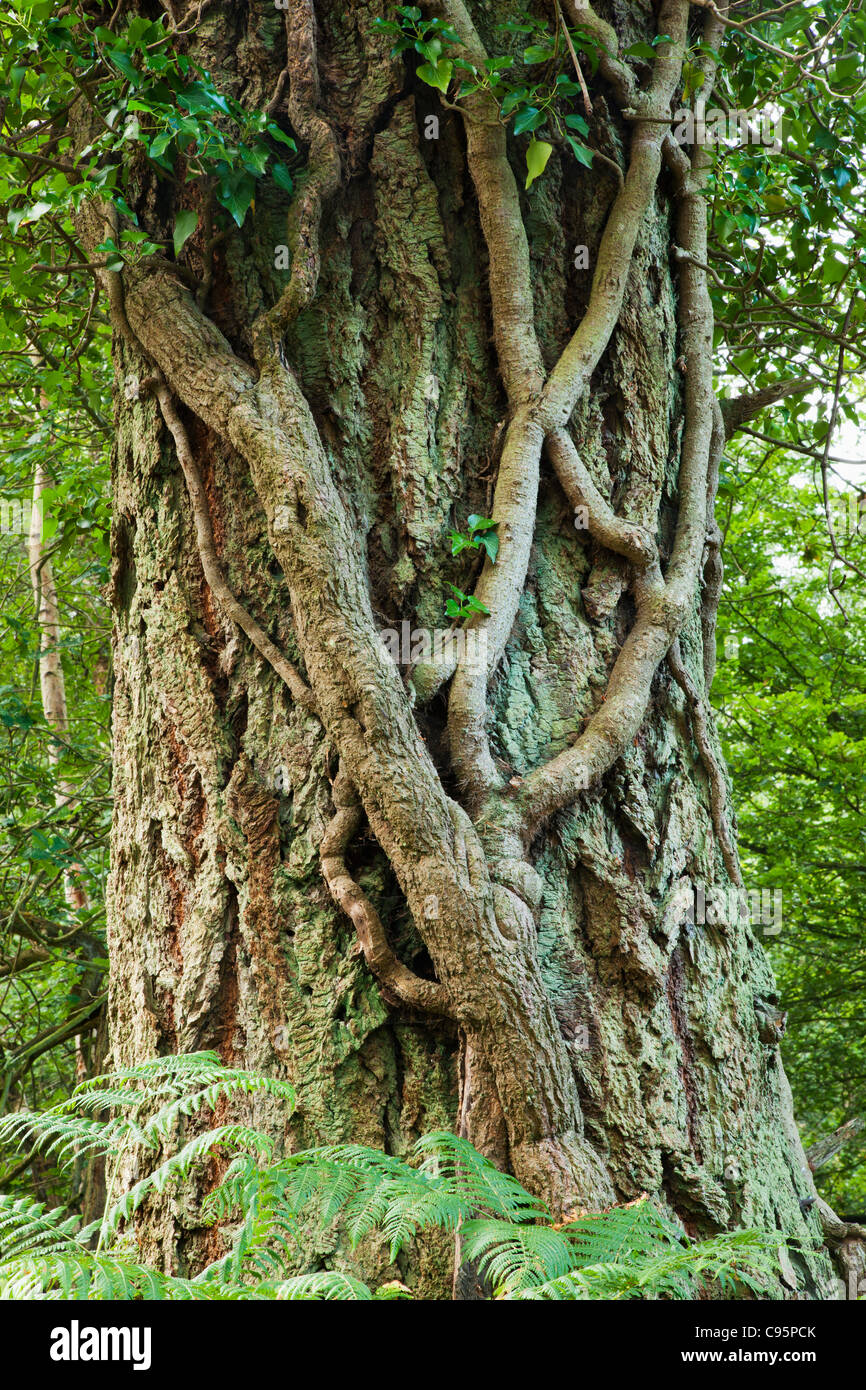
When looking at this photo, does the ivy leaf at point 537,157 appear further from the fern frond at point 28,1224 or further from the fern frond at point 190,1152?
the fern frond at point 28,1224

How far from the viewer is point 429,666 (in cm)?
231

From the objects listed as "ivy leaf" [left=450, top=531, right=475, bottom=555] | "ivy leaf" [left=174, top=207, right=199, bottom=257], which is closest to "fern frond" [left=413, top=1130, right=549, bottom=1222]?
"ivy leaf" [left=450, top=531, right=475, bottom=555]

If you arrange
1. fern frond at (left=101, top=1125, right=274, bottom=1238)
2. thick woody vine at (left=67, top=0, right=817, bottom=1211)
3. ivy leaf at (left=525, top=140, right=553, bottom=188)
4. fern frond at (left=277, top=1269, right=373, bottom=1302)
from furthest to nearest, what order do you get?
ivy leaf at (left=525, top=140, right=553, bottom=188) → thick woody vine at (left=67, top=0, right=817, bottom=1211) → fern frond at (left=101, top=1125, right=274, bottom=1238) → fern frond at (left=277, top=1269, right=373, bottom=1302)

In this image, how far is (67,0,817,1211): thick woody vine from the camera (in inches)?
80.3

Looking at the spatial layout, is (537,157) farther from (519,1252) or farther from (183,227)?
(519,1252)

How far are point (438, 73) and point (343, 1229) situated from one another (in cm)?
260

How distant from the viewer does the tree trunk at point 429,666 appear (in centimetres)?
214

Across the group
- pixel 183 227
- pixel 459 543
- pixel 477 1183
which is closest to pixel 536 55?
pixel 183 227

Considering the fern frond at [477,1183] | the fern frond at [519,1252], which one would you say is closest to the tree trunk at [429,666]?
the fern frond at [477,1183]

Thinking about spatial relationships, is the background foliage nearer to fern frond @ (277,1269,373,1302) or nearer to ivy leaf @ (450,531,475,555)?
ivy leaf @ (450,531,475,555)

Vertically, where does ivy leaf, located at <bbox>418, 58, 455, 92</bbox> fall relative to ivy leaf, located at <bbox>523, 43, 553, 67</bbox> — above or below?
below

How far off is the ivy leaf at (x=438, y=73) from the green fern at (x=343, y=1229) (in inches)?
88.4

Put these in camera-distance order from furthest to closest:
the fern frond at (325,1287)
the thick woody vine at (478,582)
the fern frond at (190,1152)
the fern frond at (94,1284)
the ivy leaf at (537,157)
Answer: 1. the ivy leaf at (537,157)
2. the thick woody vine at (478,582)
3. the fern frond at (190,1152)
4. the fern frond at (325,1287)
5. the fern frond at (94,1284)

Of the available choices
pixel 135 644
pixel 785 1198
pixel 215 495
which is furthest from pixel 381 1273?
pixel 215 495
